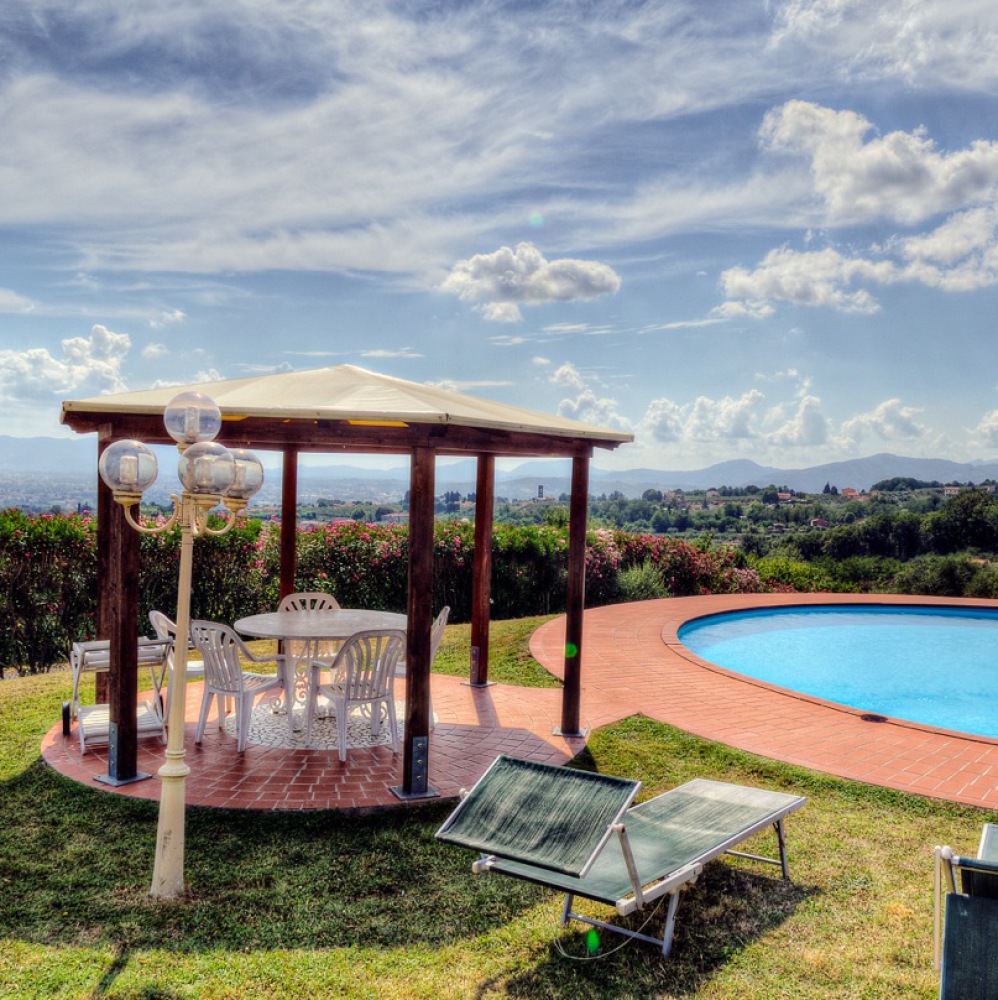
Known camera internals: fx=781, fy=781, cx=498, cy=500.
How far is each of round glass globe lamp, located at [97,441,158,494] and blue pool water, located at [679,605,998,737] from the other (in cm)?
883

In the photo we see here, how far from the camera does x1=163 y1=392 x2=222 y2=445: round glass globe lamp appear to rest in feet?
13.3

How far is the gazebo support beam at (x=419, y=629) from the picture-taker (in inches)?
203

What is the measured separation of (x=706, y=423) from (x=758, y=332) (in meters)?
5.39

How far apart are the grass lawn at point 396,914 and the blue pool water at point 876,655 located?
18.7 ft

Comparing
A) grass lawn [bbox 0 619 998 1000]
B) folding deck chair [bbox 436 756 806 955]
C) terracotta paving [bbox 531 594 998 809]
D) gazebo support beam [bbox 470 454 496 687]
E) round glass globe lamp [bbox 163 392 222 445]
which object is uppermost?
round glass globe lamp [bbox 163 392 222 445]

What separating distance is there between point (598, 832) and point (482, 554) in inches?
179

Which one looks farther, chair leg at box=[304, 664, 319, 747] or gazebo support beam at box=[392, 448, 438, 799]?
chair leg at box=[304, 664, 319, 747]

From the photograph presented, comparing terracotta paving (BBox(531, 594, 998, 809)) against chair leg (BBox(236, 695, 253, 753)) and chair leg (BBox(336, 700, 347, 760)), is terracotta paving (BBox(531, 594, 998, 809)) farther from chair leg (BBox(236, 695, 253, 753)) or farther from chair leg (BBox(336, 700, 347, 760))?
chair leg (BBox(236, 695, 253, 753))

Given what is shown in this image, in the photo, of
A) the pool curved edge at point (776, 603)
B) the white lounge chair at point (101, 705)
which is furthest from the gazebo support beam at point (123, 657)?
the pool curved edge at point (776, 603)

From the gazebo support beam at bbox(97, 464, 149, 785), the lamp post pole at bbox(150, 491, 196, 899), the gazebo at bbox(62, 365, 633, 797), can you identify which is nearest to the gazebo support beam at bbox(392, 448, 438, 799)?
the gazebo at bbox(62, 365, 633, 797)

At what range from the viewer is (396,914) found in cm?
388

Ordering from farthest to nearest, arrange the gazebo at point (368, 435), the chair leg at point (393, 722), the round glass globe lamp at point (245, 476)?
the chair leg at point (393, 722) → the gazebo at point (368, 435) → the round glass globe lamp at point (245, 476)

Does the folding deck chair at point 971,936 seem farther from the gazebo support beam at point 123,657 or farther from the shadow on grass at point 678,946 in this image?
the gazebo support beam at point 123,657

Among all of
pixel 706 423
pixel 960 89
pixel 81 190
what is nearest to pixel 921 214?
pixel 960 89
